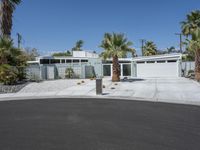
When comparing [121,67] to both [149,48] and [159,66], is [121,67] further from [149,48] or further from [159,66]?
[149,48]

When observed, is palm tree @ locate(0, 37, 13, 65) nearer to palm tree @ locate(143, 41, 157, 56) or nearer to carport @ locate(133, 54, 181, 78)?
carport @ locate(133, 54, 181, 78)

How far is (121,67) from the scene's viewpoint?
3294cm

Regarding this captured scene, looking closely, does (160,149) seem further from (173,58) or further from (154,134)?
(173,58)

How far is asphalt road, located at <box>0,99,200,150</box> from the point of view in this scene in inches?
222

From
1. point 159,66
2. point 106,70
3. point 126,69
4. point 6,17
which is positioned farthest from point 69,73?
point 159,66

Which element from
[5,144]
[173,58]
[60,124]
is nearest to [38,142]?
[5,144]

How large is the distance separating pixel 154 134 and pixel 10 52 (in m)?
18.2

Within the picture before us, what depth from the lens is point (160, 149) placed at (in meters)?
5.30

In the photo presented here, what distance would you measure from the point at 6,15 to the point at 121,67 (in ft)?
53.0

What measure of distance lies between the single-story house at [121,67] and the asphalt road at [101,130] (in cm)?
2016

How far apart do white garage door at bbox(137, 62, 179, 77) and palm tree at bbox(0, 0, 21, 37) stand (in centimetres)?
1798

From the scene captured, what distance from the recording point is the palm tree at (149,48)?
168ft

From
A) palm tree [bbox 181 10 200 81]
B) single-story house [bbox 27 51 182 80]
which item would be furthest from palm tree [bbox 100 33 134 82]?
single-story house [bbox 27 51 182 80]

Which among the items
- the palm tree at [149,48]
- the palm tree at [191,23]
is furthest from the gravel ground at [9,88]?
the palm tree at [149,48]
